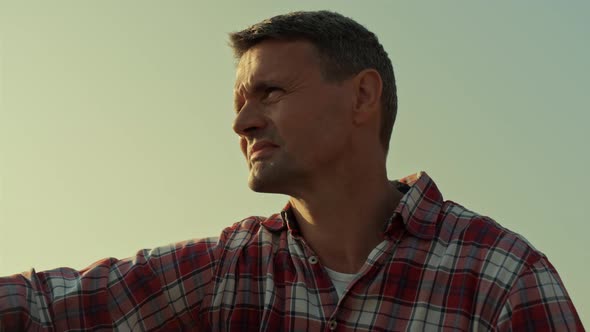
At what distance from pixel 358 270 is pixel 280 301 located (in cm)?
37

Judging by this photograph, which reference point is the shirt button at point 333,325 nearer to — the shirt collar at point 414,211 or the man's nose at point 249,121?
the shirt collar at point 414,211

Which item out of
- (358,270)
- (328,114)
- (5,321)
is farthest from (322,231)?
(5,321)

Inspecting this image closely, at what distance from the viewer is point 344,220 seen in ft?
13.3

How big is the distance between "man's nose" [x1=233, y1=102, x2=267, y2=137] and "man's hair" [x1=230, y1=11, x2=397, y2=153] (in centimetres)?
37

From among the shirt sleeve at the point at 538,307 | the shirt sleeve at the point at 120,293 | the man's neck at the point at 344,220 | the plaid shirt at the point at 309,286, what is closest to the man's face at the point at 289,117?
the man's neck at the point at 344,220

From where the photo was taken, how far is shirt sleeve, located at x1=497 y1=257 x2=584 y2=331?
351 centimetres

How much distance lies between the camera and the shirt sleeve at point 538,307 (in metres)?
3.51

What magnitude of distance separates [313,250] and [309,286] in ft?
0.60

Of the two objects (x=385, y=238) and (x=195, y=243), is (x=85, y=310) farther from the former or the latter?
(x=385, y=238)

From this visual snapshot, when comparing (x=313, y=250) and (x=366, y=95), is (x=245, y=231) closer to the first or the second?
(x=313, y=250)

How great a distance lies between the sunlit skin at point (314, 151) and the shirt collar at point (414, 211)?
8cm

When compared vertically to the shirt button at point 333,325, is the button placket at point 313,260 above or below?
above

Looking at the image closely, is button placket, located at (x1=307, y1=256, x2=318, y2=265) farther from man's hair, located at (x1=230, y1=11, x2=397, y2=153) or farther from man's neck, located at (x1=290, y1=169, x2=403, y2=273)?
man's hair, located at (x1=230, y1=11, x2=397, y2=153)

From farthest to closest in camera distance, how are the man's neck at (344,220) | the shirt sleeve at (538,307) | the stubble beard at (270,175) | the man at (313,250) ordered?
the man's neck at (344,220) < the stubble beard at (270,175) < the man at (313,250) < the shirt sleeve at (538,307)
